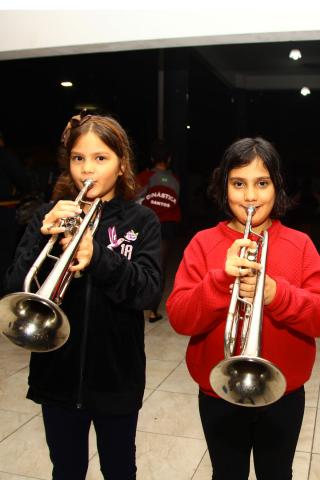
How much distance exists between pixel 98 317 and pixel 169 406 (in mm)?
1740

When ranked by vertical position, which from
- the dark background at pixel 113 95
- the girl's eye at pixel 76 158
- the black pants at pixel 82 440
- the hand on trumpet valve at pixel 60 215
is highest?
the dark background at pixel 113 95

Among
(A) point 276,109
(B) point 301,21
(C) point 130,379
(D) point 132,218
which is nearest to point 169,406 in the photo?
(C) point 130,379

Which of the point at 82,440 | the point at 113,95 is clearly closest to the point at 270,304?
the point at 82,440

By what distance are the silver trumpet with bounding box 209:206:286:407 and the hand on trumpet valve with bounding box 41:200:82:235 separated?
0.49 meters

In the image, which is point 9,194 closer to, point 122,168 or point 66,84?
point 122,168

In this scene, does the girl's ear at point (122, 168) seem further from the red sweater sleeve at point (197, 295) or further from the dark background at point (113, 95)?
the dark background at point (113, 95)

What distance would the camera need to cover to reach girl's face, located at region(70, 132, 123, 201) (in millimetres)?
1741

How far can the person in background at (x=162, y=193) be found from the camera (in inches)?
201

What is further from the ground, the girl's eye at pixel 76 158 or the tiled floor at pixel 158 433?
the girl's eye at pixel 76 158

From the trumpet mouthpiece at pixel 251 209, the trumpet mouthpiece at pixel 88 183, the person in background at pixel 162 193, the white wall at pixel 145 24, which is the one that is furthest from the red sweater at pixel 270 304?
the person in background at pixel 162 193

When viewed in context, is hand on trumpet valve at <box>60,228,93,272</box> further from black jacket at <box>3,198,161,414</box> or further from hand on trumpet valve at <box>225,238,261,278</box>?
hand on trumpet valve at <box>225,238,261,278</box>

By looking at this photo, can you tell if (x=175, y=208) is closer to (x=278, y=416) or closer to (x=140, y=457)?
(x=140, y=457)

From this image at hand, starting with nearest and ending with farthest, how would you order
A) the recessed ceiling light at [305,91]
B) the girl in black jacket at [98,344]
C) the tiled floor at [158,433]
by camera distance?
the girl in black jacket at [98,344], the tiled floor at [158,433], the recessed ceiling light at [305,91]

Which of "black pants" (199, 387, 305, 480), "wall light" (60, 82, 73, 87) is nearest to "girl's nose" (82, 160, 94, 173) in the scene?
"black pants" (199, 387, 305, 480)
